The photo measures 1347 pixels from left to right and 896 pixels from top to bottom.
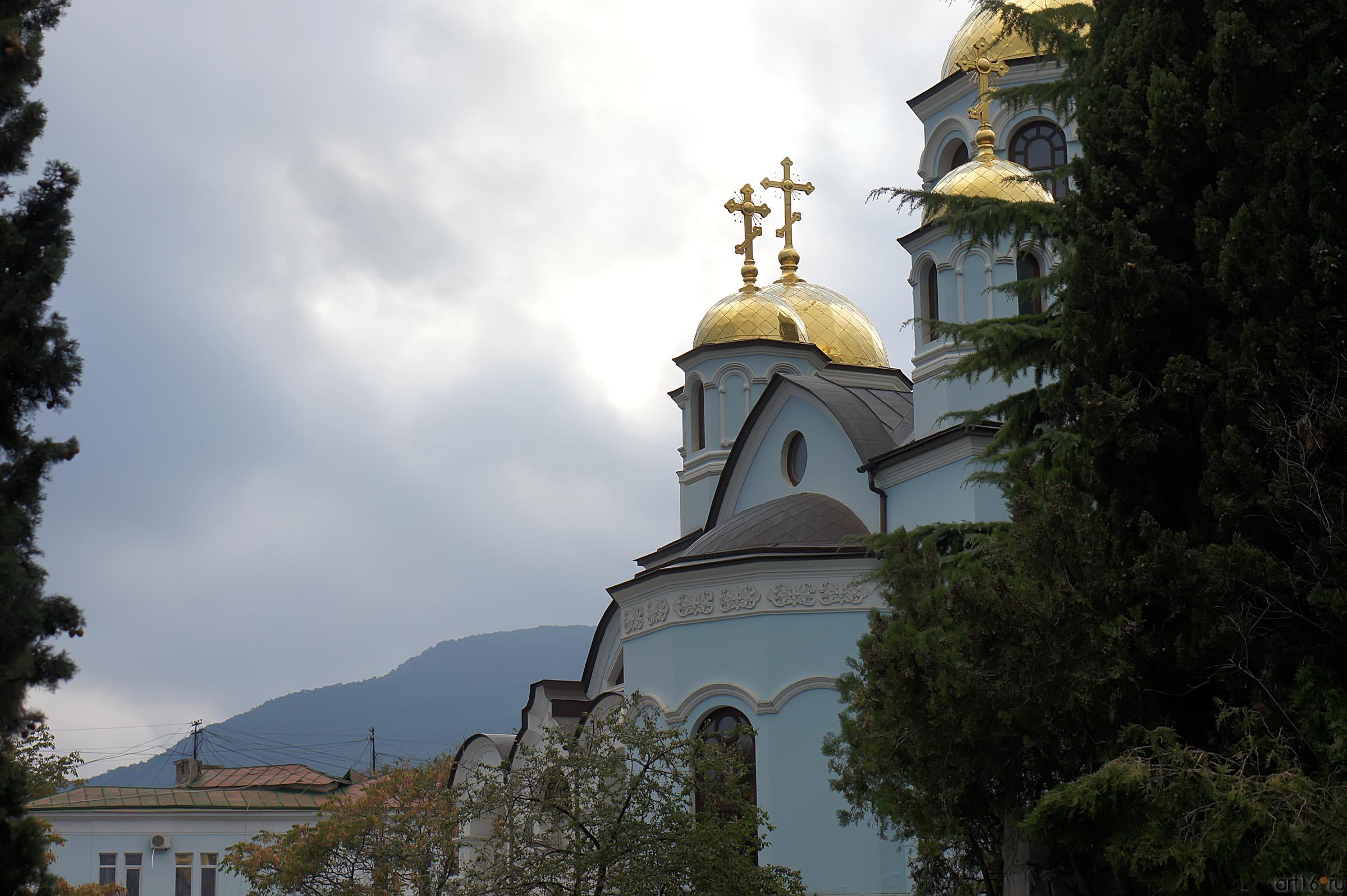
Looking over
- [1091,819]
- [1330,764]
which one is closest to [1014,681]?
[1091,819]

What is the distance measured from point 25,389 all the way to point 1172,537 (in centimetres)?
617

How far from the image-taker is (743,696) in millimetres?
16594

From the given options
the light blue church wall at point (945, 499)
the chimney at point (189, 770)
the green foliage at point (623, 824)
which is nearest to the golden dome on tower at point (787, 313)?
the light blue church wall at point (945, 499)

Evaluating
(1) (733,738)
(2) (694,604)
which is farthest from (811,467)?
(1) (733,738)

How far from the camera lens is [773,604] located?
54.9 ft

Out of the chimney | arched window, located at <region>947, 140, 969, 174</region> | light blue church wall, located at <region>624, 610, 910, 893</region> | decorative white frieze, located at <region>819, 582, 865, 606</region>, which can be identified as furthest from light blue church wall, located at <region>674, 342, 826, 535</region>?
the chimney

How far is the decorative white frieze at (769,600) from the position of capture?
54.5ft

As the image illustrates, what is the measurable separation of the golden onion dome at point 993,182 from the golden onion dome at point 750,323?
18.8 ft

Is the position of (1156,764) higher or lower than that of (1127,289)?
lower

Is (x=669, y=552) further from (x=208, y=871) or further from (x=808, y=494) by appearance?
(x=208, y=871)

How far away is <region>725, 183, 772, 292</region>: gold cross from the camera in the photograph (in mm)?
25891

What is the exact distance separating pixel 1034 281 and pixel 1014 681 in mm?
3191

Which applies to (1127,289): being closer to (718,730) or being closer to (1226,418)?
(1226,418)

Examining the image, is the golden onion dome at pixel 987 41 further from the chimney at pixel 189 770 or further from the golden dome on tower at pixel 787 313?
the chimney at pixel 189 770
